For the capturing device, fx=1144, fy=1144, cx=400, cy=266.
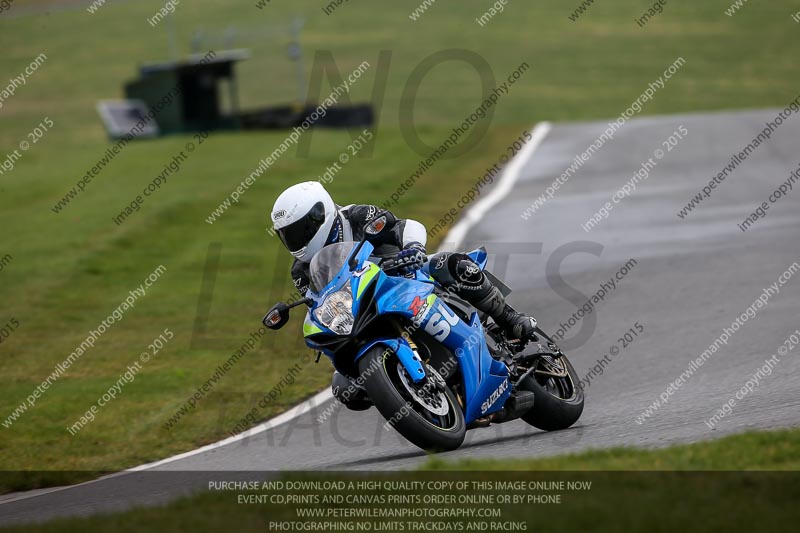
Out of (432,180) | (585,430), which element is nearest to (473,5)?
(432,180)

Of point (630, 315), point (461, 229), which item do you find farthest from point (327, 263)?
point (461, 229)

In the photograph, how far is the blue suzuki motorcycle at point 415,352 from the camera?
23.6 ft

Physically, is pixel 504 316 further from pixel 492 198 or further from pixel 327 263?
pixel 492 198

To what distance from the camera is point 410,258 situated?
25.9ft

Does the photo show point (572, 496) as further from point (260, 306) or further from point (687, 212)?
point (687, 212)

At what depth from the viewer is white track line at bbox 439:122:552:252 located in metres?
16.5

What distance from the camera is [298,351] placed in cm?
1265

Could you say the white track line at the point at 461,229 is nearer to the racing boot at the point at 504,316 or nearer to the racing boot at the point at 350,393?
the racing boot at the point at 350,393

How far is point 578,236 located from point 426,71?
3300 cm

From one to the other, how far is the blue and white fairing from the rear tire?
334 mm

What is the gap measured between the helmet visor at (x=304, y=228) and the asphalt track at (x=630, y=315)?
5.16 feet

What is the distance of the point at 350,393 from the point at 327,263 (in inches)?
35.4

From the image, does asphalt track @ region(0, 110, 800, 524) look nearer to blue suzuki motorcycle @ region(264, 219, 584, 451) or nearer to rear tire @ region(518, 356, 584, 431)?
rear tire @ region(518, 356, 584, 431)

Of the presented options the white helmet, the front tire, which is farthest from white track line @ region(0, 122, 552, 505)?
the front tire
